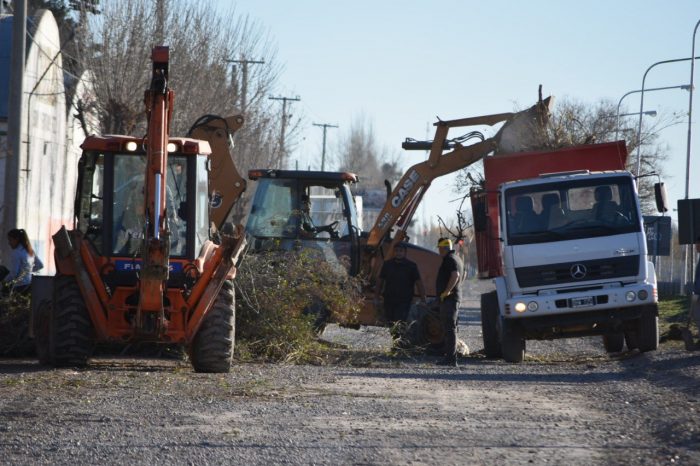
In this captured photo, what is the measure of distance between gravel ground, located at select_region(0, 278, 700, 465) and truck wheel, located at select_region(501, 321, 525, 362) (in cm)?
49

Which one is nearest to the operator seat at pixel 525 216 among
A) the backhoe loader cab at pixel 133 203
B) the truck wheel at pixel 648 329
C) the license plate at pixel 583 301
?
the license plate at pixel 583 301

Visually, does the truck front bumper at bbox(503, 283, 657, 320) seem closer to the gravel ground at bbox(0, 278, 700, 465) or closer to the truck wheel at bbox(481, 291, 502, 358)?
the gravel ground at bbox(0, 278, 700, 465)

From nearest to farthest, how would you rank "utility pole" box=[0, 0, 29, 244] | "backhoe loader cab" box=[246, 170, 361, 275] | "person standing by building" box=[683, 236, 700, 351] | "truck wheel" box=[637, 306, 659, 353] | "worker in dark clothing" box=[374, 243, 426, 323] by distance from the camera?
"truck wheel" box=[637, 306, 659, 353]
"person standing by building" box=[683, 236, 700, 351]
"worker in dark clothing" box=[374, 243, 426, 323]
"backhoe loader cab" box=[246, 170, 361, 275]
"utility pole" box=[0, 0, 29, 244]

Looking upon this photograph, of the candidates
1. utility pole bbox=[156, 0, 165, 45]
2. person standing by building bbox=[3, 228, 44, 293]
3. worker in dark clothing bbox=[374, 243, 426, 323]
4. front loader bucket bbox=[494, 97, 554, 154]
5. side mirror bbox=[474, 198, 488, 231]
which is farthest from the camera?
utility pole bbox=[156, 0, 165, 45]

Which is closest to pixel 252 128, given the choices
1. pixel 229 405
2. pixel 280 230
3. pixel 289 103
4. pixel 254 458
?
pixel 289 103

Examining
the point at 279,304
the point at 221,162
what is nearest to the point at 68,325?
the point at 279,304

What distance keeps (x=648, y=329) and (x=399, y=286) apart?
426 cm

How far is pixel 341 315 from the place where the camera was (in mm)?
19047

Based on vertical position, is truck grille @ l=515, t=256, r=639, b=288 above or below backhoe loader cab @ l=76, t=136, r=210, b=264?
below

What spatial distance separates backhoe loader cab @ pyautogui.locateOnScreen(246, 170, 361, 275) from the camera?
68.1ft

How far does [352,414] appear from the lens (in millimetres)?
11570

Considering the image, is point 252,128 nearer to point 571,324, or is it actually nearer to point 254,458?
point 571,324

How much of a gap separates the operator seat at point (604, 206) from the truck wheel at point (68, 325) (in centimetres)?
754

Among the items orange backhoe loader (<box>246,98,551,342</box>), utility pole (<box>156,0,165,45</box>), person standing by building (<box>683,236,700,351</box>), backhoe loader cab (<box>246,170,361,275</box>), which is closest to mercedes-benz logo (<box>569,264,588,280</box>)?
person standing by building (<box>683,236,700,351</box>)
